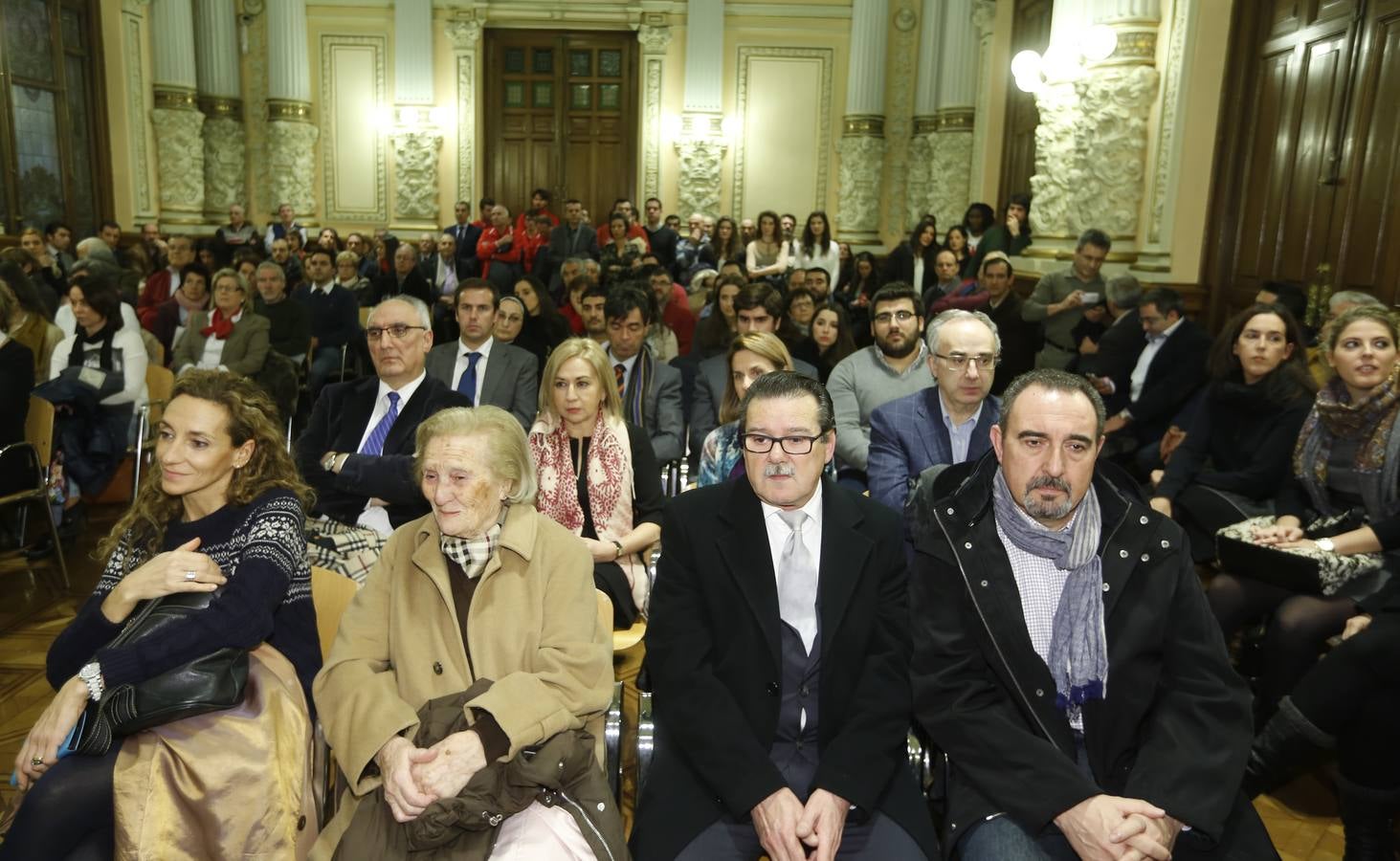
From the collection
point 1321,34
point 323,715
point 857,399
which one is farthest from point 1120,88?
point 323,715

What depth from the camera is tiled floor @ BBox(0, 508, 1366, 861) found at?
282 cm

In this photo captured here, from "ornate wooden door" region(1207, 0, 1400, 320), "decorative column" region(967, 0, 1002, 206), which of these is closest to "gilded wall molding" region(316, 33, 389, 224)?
"decorative column" region(967, 0, 1002, 206)

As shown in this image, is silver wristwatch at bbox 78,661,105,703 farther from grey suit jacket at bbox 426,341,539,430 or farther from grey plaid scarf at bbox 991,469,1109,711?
grey suit jacket at bbox 426,341,539,430

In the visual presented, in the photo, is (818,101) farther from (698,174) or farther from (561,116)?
(561,116)

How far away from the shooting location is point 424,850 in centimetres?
189

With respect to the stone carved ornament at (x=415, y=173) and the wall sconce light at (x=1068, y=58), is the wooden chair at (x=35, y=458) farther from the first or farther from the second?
the stone carved ornament at (x=415, y=173)

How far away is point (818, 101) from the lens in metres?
13.2

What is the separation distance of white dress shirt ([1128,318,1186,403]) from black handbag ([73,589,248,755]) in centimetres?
444

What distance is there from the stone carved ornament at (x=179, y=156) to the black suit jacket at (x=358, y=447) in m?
9.79

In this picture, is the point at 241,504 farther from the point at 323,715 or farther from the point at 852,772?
the point at 852,772

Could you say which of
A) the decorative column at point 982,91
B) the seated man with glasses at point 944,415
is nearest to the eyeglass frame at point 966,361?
the seated man with glasses at point 944,415

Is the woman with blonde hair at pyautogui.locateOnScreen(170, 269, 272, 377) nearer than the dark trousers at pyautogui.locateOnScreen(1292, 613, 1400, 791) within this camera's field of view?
No

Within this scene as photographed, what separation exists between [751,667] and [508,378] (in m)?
2.56

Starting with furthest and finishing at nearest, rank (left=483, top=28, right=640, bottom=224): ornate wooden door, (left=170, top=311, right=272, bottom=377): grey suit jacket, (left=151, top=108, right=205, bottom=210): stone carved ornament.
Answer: (left=483, top=28, right=640, bottom=224): ornate wooden door < (left=151, top=108, right=205, bottom=210): stone carved ornament < (left=170, top=311, right=272, bottom=377): grey suit jacket
